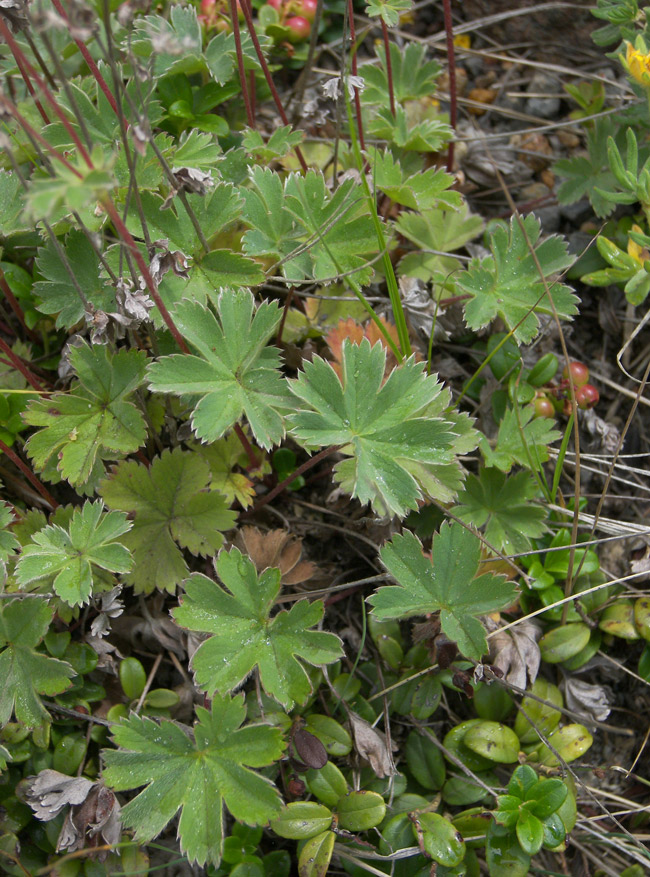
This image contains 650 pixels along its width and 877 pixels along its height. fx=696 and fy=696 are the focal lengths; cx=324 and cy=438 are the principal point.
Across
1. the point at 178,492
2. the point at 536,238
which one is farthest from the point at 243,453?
the point at 536,238

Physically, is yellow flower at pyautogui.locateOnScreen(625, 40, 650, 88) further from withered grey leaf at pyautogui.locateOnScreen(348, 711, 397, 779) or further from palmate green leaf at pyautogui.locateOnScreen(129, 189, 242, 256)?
withered grey leaf at pyautogui.locateOnScreen(348, 711, 397, 779)

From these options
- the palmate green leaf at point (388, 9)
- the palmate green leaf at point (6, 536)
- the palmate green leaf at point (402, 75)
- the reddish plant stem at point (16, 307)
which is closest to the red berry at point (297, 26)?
the palmate green leaf at point (402, 75)

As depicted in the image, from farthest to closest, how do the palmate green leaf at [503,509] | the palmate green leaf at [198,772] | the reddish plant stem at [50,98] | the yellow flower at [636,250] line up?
1. the yellow flower at [636,250]
2. the palmate green leaf at [503,509]
3. the palmate green leaf at [198,772]
4. the reddish plant stem at [50,98]

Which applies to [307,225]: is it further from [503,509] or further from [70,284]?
[503,509]

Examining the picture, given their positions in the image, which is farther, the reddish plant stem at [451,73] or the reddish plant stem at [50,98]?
the reddish plant stem at [451,73]

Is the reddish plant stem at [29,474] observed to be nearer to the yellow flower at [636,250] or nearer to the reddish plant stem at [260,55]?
the reddish plant stem at [260,55]

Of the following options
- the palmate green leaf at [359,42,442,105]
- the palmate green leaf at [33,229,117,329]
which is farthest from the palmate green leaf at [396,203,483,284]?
the palmate green leaf at [33,229,117,329]
